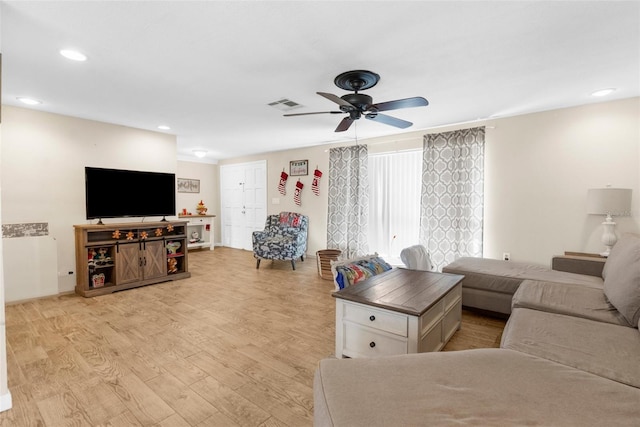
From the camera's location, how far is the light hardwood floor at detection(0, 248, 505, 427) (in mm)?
1694

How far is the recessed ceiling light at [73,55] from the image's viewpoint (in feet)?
7.25

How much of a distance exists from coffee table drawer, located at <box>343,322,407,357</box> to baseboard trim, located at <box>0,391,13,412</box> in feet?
6.90

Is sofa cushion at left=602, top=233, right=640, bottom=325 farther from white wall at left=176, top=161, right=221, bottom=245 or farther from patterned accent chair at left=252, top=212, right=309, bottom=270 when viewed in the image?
white wall at left=176, top=161, right=221, bottom=245

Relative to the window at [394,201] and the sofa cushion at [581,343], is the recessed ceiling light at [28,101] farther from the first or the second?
the sofa cushion at [581,343]

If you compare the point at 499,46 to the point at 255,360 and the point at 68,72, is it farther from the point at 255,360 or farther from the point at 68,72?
the point at 68,72

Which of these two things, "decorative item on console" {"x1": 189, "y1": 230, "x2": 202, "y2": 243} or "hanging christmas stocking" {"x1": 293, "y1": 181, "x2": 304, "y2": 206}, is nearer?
"hanging christmas stocking" {"x1": 293, "y1": 181, "x2": 304, "y2": 206}

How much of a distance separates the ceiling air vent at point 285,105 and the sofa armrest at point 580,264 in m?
3.46

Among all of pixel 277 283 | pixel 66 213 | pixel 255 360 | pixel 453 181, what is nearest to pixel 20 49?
pixel 66 213

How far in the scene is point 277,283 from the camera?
14.2 ft

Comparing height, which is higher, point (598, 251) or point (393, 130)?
point (393, 130)

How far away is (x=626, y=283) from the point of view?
1866 mm

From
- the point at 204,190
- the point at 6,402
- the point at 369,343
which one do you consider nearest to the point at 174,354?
the point at 6,402

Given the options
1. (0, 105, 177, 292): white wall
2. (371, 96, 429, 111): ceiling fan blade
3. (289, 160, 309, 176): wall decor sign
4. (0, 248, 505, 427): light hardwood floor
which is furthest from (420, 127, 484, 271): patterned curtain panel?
(0, 105, 177, 292): white wall

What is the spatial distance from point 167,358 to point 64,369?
698mm
